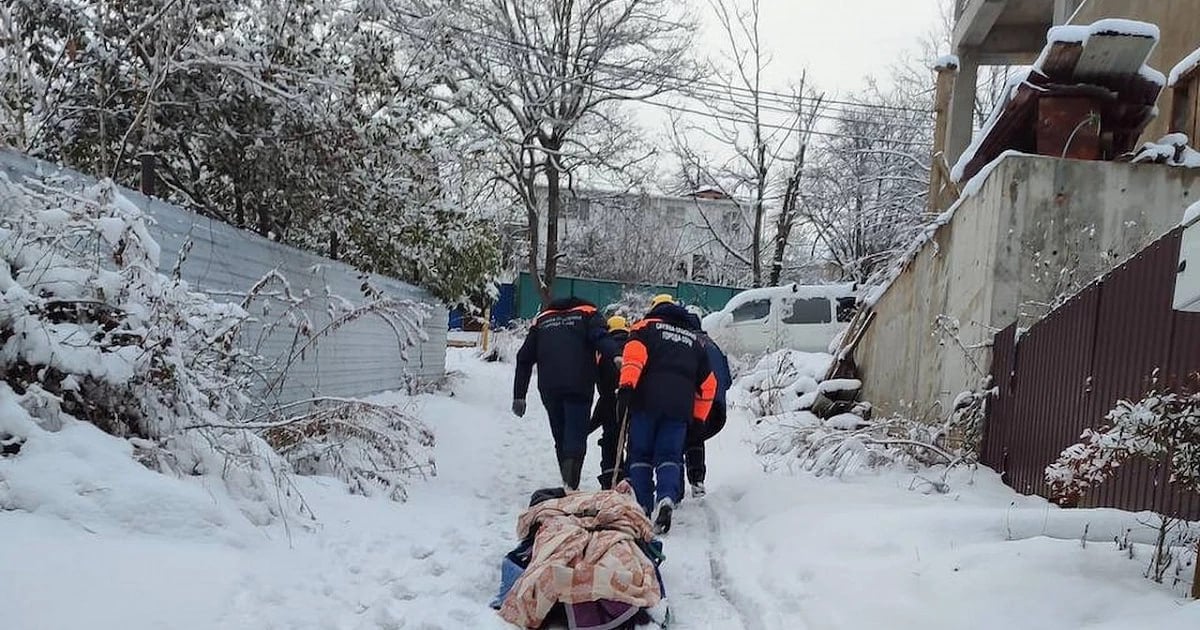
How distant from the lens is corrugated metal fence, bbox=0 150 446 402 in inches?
220

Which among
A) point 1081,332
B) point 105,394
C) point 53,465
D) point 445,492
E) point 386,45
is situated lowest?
point 445,492

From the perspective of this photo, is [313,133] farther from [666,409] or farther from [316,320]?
[666,409]

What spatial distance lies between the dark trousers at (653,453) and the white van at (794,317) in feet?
38.0

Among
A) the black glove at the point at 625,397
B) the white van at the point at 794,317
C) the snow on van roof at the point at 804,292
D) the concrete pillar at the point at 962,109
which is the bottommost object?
the black glove at the point at 625,397

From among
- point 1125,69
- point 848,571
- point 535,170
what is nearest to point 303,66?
point 848,571

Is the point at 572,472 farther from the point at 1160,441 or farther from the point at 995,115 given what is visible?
the point at 995,115

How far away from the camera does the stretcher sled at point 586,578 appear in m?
3.58

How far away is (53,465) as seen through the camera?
3664mm

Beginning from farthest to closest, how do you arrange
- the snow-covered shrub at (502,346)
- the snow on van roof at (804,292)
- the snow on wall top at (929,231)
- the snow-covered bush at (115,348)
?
the snow-covered shrub at (502,346) < the snow on van roof at (804,292) < the snow on wall top at (929,231) < the snow-covered bush at (115,348)

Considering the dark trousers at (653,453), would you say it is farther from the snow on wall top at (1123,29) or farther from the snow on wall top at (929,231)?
the snow on wall top at (1123,29)

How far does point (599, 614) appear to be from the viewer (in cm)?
360

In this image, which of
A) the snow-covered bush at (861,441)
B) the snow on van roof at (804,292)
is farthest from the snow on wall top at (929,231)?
the snow on van roof at (804,292)

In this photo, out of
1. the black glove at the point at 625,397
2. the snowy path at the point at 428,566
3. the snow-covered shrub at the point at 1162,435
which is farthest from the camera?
the black glove at the point at 625,397

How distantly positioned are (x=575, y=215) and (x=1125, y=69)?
34.2m
